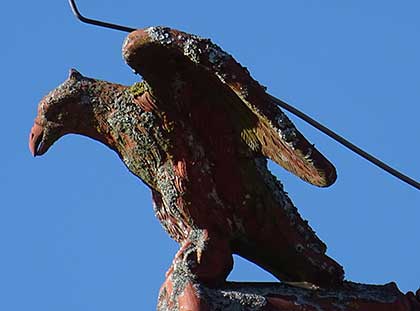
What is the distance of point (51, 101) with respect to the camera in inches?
419

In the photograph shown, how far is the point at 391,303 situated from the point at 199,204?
2.98ft

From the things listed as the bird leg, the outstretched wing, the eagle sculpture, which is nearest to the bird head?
the eagle sculpture

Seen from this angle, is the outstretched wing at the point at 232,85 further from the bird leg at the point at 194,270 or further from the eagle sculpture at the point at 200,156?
the bird leg at the point at 194,270

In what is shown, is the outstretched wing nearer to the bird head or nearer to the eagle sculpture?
the eagle sculpture

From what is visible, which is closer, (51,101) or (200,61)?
(200,61)

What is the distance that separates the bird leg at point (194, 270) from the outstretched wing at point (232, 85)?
446mm

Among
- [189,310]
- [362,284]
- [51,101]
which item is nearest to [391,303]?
[362,284]

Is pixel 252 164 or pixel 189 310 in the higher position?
pixel 252 164

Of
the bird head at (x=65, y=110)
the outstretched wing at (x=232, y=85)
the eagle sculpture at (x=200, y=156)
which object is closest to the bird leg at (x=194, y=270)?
the eagle sculpture at (x=200, y=156)

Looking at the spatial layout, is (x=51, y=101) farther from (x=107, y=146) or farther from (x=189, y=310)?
(x=189, y=310)

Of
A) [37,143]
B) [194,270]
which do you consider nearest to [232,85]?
[194,270]

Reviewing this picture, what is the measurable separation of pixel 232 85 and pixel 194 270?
0.81 metres

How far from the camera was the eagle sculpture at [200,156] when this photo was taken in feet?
33.1

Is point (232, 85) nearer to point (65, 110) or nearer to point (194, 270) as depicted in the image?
point (194, 270)
